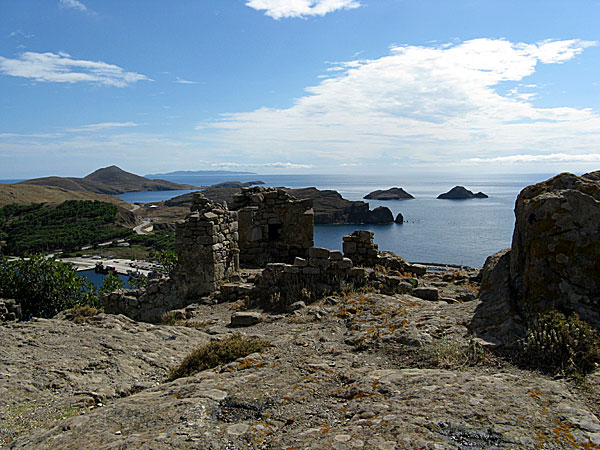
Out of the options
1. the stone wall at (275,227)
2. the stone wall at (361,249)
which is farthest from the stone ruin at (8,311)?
the stone wall at (361,249)

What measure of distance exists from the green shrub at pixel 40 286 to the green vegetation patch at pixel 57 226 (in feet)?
238

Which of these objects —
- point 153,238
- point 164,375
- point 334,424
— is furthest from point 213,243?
point 153,238

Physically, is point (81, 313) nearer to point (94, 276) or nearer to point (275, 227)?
point (275, 227)

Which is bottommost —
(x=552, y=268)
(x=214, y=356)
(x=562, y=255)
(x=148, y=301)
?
(x=148, y=301)

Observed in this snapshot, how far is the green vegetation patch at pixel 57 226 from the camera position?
96.2 meters

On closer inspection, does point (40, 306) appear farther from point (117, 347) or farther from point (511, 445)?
point (511, 445)

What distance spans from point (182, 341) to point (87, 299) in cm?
1858

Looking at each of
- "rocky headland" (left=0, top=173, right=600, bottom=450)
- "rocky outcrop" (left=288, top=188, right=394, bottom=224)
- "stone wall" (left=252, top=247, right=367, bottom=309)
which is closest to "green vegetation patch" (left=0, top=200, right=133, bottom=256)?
"rocky outcrop" (left=288, top=188, right=394, bottom=224)

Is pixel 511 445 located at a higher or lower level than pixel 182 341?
higher

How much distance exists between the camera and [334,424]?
421 centimetres

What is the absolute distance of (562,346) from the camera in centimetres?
516

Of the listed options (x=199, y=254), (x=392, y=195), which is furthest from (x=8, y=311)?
(x=392, y=195)

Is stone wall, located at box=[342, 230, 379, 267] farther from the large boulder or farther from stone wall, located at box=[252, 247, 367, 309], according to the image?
the large boulder

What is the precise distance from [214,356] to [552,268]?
17.4 ft
